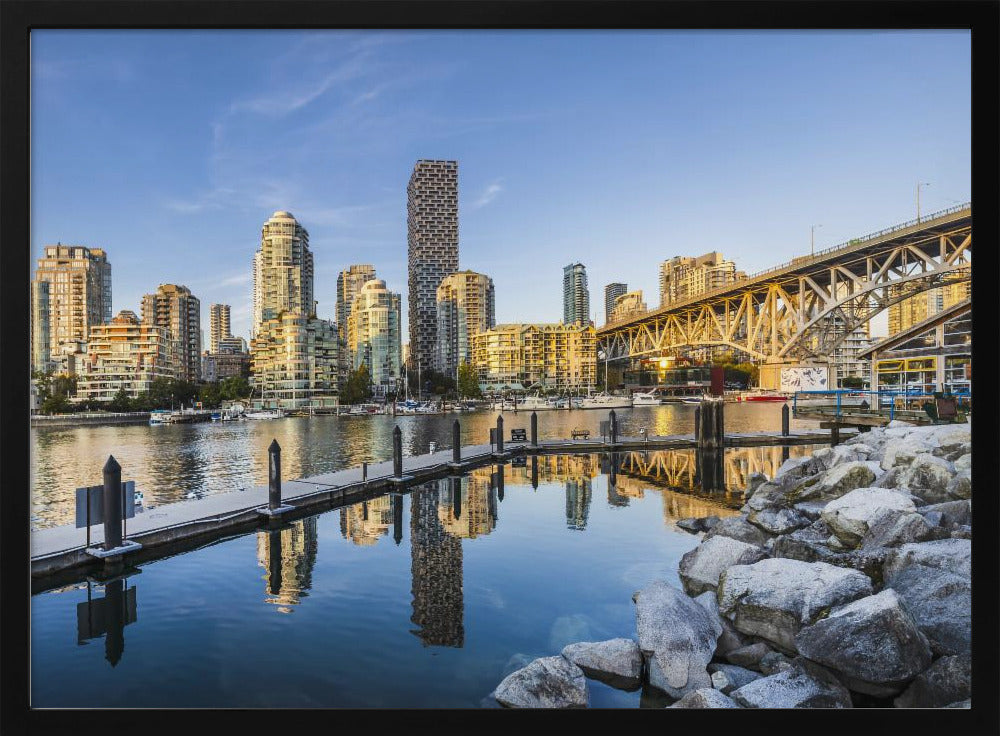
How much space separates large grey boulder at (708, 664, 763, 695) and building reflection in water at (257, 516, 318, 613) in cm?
297

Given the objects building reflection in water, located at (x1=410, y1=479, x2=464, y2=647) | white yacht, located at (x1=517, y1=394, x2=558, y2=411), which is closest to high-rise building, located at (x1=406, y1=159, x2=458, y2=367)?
building reflection in water, located at (x1=410, y1=479, x2=464, y2=647)

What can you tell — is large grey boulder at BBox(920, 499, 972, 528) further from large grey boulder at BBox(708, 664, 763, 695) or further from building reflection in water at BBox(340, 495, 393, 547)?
building reflection in water at BBox(340, 495, 393, 547)

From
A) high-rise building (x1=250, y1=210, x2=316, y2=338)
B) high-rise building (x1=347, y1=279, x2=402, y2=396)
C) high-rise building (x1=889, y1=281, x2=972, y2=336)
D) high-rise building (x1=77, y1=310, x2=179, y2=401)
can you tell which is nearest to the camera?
high-rise building (x1=889, y1=281, x2=972, y2=336)

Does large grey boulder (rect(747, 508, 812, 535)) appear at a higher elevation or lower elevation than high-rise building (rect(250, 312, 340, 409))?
lower

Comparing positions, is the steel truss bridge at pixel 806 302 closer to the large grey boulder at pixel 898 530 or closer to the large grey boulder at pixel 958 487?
the large grey boulder at pixel 958 487

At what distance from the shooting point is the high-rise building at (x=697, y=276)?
1207 centimetres

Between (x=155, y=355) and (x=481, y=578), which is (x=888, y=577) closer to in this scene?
(x=481, y=578)

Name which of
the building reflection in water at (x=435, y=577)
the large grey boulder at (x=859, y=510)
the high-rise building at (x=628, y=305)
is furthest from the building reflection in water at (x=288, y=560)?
the high-rise building at (x=628, y=305)

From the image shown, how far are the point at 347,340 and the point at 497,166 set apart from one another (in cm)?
3279

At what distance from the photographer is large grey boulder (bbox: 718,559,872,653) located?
10.6 ft

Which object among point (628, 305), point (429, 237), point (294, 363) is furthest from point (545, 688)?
point (294, 363)

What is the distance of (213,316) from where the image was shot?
9992mm

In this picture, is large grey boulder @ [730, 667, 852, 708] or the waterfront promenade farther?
the waterfront promenade

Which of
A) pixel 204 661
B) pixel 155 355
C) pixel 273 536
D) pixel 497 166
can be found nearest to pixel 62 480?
pixel 155 355
